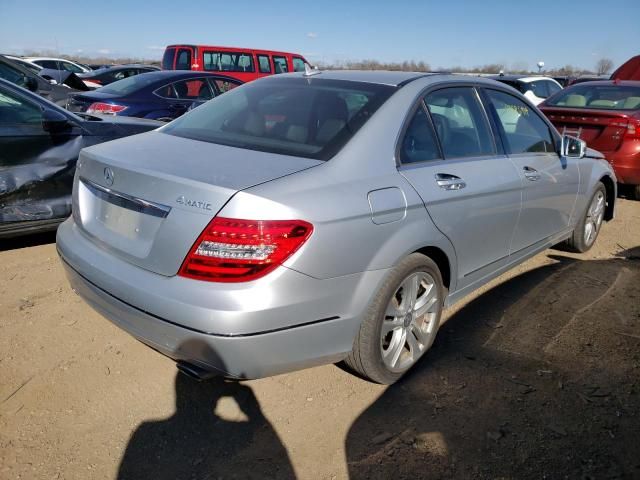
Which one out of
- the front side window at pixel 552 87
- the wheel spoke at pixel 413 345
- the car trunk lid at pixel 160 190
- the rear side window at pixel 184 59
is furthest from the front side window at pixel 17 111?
the front side window at pixel 552 87

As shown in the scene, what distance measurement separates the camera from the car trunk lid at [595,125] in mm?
6500

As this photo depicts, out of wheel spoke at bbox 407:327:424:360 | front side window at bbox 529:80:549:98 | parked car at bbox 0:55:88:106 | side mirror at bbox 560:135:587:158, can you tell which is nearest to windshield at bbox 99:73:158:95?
parked car at bbox 0:55:88:106

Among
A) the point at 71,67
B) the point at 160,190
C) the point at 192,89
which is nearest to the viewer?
the point at 160,190

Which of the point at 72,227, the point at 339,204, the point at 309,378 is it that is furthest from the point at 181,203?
the point at 309,378

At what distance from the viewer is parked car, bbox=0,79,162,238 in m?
4.05

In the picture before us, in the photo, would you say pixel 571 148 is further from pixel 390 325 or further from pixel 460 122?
pixel 390 325

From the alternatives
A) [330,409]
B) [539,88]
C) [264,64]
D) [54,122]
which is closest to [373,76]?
[330,409]

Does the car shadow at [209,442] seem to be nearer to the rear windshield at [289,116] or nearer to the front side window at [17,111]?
the rear windshield at [289,116]

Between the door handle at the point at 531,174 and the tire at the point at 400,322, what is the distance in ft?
3.71

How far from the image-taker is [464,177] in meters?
3.03

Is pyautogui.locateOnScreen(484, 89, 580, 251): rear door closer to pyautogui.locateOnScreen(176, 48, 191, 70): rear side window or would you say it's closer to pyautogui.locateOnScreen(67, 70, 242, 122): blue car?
pyautogui.locateOnScreen(67, 70, 242, 122): blue car

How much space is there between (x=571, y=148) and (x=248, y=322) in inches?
128

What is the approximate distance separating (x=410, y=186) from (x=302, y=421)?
1241mm

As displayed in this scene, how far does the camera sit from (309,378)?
290cm
